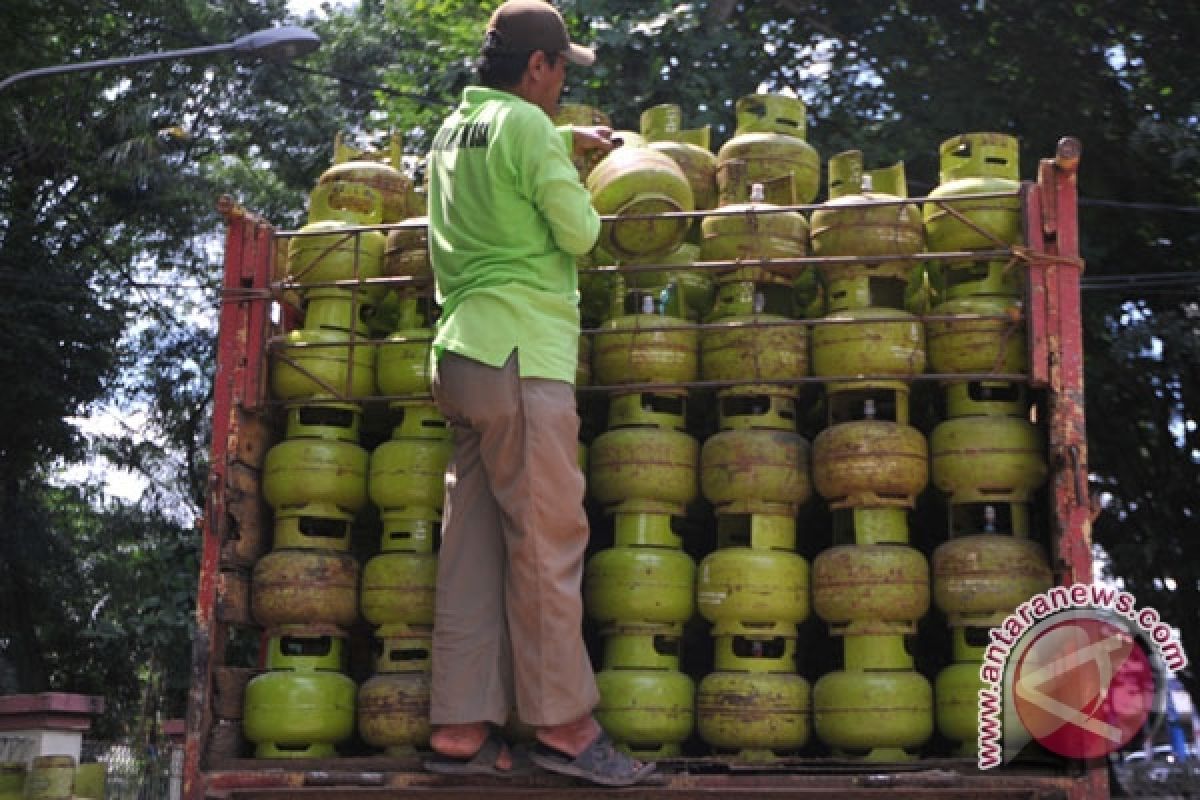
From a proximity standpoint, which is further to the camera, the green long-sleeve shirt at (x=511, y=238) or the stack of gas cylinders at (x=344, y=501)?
the stack of gas cylinders at (x=344, y=501)

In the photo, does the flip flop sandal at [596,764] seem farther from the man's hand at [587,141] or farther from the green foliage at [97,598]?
the green foliage at [97,598]

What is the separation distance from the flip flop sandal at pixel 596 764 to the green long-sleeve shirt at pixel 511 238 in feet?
4.06

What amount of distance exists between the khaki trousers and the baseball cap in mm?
1136

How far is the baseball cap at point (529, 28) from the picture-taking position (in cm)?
491

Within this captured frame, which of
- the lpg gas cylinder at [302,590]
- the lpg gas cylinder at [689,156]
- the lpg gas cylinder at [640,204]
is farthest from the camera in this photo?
the lpg gas cylinder at [689,156]

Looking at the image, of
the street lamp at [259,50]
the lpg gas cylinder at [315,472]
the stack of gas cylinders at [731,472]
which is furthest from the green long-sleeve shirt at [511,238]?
the street lamp at [259,50]

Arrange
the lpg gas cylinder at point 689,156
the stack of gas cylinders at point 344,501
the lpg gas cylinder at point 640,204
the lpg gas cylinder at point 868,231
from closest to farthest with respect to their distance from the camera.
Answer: the stack of gas cylinders at point 344,501 < the lpg gas cylinder at point 640,204 < the lpg gas cylinder at point 868,231 < the lpg gas cylinder at point 689,156

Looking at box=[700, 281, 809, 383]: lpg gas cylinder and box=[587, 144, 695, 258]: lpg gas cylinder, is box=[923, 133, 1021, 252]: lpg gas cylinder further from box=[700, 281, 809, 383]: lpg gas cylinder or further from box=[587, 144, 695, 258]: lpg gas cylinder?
box=[587, 144, 695, 258]: lpg gas cylinder

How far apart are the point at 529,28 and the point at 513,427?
142cm

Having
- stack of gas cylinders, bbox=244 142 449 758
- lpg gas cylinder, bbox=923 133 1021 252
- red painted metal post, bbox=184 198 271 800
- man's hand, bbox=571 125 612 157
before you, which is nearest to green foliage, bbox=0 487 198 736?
stack of gas cylinders, bbox=244 142 449 758

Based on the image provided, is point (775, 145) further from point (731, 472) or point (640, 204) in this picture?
point (731, 472)

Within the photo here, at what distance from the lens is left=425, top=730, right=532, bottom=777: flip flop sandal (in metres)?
4.52

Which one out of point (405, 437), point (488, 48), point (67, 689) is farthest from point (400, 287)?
point (67, 689)

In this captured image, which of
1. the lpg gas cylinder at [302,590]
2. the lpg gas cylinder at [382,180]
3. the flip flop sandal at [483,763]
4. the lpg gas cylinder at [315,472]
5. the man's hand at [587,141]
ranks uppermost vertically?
the lpg gas cylinder at [382,180]
